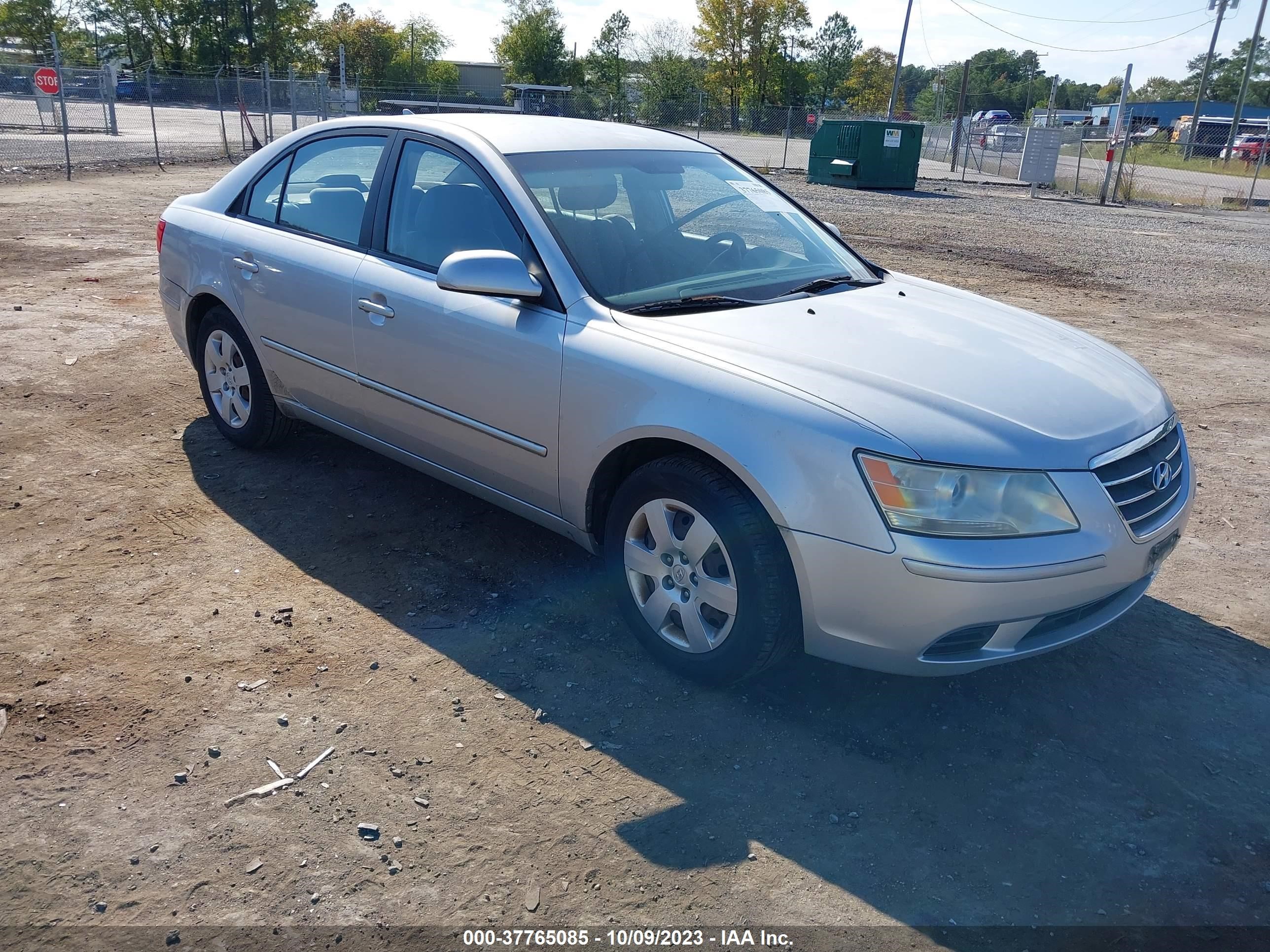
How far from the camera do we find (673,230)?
13.2ft

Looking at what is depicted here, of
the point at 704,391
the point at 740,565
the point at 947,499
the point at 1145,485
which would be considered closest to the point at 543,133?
the point at 704,391

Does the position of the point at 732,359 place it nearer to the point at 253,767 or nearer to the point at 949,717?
the point at 949,717

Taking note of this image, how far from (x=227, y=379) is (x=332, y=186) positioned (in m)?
1.27

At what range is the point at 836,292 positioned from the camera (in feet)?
12.9

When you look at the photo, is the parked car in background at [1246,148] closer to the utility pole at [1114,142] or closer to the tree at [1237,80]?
the utility pole at [1114,142]

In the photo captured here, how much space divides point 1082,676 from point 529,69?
79.7 metres

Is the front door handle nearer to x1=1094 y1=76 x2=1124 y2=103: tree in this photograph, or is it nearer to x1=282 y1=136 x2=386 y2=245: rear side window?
x1=282 y1=136 x2=386 y2=245: rear side window

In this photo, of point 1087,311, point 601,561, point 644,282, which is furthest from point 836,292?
point 1087,311


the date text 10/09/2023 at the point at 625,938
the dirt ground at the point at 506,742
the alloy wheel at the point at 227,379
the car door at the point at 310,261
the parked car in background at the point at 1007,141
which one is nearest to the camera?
the date text 10/09/2023 at the point at 625,938

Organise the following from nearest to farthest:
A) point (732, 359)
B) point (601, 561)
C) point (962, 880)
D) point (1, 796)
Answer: point (962, 880)
point (1, 796)
point (732, 359)
point (601, 561)

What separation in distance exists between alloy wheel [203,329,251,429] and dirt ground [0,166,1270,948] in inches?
Result: 10.3

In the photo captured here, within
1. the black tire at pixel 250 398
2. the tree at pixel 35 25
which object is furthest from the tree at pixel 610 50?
the black tire at pixel 250 398

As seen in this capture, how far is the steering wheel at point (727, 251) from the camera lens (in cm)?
393

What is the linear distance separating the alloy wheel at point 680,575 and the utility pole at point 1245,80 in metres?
33.8
